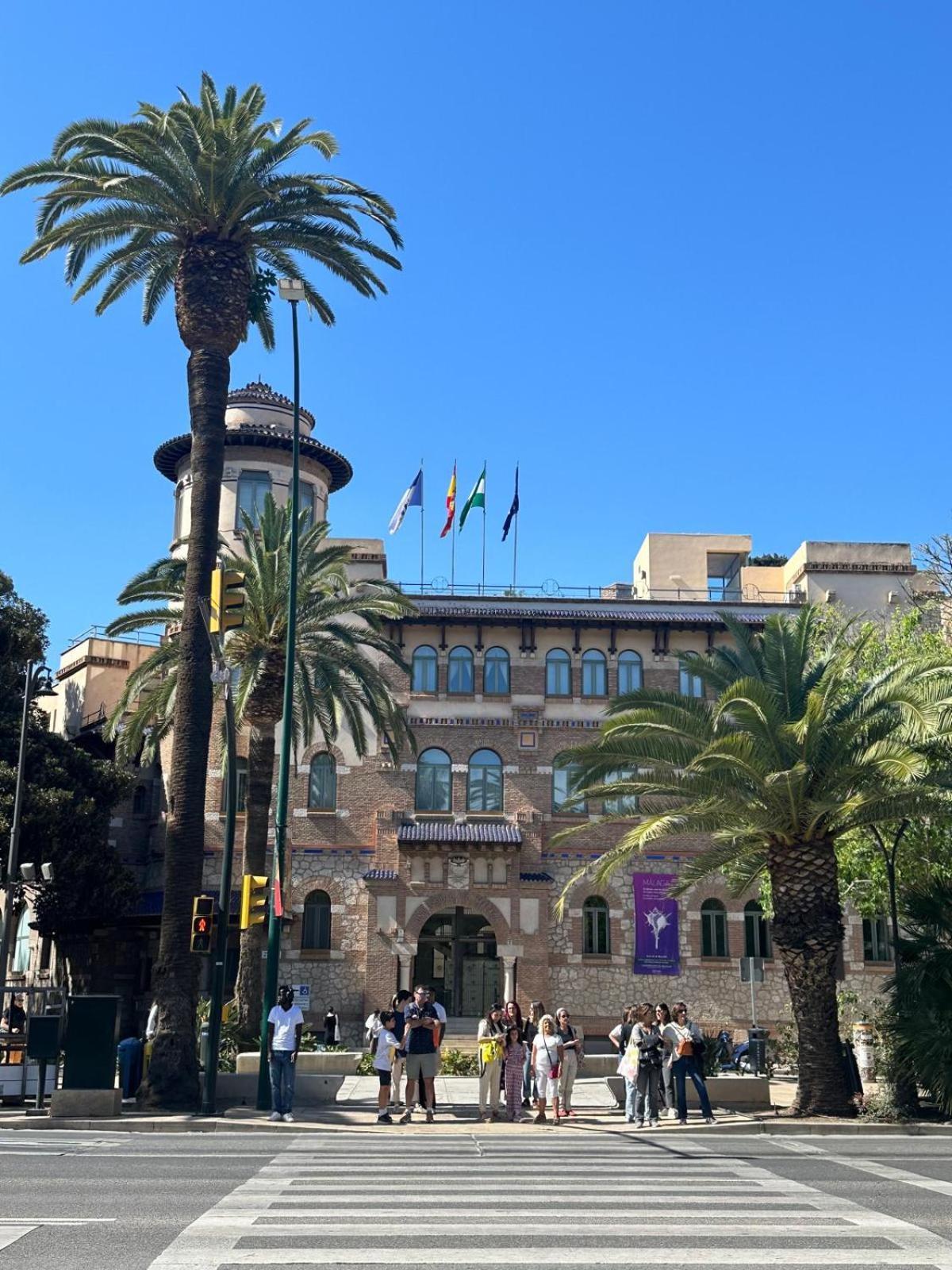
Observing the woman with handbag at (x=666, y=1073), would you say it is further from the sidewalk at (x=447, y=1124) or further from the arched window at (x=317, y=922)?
the arched window at (x=317, y=922)

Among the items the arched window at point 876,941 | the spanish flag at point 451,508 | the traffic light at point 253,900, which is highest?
the spanish flag at point 451,508

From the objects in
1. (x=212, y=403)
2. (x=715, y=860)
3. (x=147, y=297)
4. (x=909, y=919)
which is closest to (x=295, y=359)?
(x=212, y=403)

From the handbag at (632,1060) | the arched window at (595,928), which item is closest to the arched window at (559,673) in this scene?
the arched window at (595,928)

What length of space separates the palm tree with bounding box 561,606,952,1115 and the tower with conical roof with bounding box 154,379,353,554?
20.7m

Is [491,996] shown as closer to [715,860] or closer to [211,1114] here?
[715,860]

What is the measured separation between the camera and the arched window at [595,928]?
37250 mm

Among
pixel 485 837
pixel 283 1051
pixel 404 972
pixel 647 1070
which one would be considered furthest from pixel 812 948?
pixel 404 972

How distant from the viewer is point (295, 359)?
2272cm

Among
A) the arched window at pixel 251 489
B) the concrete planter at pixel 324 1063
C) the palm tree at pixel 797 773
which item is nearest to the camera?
the palm tree at pixel 797 773

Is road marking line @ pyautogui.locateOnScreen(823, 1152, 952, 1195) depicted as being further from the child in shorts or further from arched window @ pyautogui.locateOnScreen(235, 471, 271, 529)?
arched window @ pyautogui.locateOnScreen(235, 471, 271, 529)

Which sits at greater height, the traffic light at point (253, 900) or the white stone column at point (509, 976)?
the traffic light at point (253, 900)

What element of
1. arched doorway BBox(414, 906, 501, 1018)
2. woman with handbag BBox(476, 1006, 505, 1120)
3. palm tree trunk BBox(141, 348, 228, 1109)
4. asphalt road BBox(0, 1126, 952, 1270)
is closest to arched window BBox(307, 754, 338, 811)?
arched doorway BBox(414, 906, 501, 1018)

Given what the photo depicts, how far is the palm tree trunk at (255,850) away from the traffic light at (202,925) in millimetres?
7965

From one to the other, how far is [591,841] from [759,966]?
871cm
